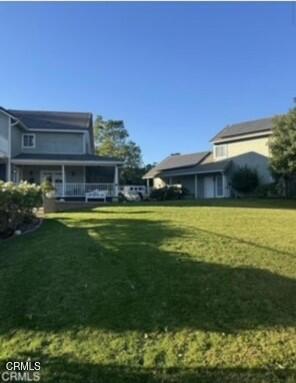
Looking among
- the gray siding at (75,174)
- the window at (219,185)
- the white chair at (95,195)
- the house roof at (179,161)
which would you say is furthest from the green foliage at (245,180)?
the gray siding at (75,174)

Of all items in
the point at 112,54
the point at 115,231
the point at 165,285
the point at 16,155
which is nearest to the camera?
the point at 165,285

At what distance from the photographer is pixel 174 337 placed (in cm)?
505

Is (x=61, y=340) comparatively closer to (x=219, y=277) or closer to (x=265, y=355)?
(x=265, y=355)

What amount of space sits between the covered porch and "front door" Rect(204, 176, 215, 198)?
927 centimetres

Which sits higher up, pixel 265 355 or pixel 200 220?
pixel 200 220

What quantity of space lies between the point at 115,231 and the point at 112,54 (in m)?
15.1

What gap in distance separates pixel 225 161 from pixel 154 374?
31.6 metres

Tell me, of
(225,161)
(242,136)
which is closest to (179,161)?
(225,161)

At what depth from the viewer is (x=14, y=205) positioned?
1224 cm

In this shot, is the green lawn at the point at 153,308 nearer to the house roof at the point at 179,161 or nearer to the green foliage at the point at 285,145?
the green foliage at the point at 285,145

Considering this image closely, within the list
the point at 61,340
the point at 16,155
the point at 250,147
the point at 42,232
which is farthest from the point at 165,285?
the point at 250,147

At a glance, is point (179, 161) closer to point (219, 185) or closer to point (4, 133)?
point (219, 185)

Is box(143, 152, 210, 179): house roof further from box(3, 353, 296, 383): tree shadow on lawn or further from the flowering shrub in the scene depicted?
box(3, 353, 296, 383): tree shadow on lawn

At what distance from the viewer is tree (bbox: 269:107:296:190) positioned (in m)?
23.2
